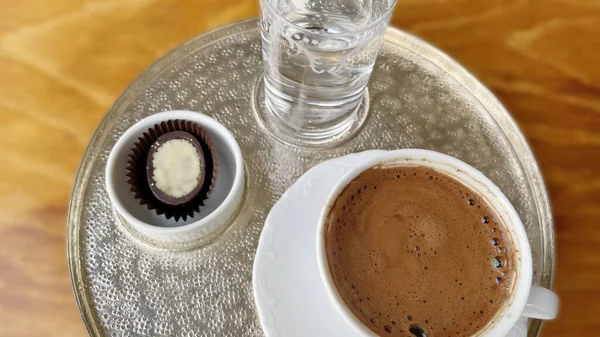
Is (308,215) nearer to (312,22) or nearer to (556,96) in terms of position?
(312,22)

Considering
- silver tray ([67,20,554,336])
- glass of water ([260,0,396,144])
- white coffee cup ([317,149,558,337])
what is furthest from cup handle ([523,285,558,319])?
glass of water ([260,0,396,144])

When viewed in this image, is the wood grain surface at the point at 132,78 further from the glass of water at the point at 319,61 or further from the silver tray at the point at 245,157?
the glass of water at the point at 319,61

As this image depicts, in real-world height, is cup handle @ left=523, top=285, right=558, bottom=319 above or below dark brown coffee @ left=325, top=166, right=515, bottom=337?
below

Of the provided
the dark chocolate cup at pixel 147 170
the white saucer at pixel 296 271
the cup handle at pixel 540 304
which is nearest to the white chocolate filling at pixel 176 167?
the dark chocolate cup at pixel 147 170

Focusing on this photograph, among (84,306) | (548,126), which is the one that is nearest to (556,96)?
(548,126)

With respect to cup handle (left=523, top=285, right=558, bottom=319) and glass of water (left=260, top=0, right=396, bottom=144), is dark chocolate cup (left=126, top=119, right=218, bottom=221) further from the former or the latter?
cup handle (left=523, top=285, right=558, bottom=319)
